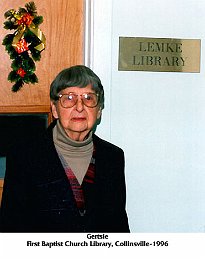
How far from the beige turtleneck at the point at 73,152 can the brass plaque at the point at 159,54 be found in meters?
0.54

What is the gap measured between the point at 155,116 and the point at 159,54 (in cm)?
29

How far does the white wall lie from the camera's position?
2.32m

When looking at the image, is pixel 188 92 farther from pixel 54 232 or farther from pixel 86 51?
pixel 54 232

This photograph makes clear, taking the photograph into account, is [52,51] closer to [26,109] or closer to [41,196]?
[26,109]

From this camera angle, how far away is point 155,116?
7.82 feet

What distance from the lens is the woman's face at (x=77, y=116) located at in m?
1.91

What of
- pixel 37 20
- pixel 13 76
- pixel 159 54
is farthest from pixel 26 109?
pixel 159 54

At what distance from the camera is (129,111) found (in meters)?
2.37

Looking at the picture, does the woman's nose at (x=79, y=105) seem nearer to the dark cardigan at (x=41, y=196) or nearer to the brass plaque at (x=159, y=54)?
the dark cardigan at (x=41, y=196)

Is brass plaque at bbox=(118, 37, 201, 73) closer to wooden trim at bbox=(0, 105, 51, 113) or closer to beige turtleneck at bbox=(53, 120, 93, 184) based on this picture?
wooden trim at bbox=(0, 105, 51, 113)

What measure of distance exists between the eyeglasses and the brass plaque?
456 mm

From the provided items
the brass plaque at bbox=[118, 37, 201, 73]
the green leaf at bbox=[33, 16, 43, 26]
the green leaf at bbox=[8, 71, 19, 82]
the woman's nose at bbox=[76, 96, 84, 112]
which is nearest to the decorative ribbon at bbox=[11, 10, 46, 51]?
the green leaf at bbox=[33, 16, 43, 26]

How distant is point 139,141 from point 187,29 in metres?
0.57
